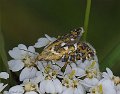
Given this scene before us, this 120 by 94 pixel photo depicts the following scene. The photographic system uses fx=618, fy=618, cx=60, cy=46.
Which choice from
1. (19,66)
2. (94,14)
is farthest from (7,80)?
(94,14)

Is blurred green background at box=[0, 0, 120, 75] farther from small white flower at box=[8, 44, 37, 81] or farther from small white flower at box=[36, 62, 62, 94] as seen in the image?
small white flower at box=[36, 62, 62, 94]

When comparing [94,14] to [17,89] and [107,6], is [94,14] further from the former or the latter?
[17,89]

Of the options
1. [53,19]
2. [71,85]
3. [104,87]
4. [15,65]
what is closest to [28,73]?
[15,65]

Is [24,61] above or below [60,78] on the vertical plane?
above

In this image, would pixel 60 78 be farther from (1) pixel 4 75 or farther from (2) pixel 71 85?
(1) pixel 4 75

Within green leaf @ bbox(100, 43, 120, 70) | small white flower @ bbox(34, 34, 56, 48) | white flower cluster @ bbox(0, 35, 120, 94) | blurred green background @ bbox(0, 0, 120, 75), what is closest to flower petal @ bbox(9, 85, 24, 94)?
white flower cluster @ bbox(0, 35, 120, 94)
